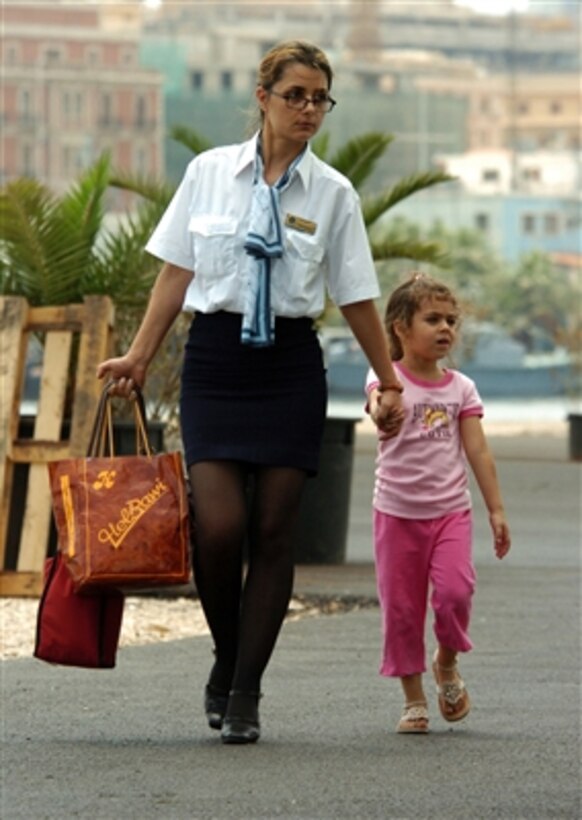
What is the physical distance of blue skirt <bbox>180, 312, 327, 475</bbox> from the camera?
721 centimetres

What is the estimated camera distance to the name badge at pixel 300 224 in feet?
23.5

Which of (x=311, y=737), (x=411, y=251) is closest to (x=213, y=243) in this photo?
(x=311, y=737)

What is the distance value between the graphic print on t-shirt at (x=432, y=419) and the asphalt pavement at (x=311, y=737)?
0.89 m

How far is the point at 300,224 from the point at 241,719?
1389 millimetres

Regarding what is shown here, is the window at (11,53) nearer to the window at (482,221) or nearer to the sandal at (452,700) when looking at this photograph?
the window at (482,221)

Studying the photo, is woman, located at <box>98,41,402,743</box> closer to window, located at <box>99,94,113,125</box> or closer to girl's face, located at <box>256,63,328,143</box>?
girl's face, located at <box>256,63,328,143</box>

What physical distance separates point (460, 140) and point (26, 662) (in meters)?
134

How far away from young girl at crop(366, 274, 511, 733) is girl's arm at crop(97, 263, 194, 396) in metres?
0.65

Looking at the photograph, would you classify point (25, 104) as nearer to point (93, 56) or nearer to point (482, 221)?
point (93, 56)

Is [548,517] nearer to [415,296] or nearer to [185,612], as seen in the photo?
[185,612]

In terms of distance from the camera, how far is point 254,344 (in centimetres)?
709

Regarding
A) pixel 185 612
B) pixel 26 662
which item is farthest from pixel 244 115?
pixel 185 612

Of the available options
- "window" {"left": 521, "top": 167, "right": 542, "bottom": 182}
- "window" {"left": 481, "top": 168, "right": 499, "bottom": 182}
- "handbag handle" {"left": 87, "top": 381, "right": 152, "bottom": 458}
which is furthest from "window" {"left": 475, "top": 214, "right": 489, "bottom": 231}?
"handbag handle" {"left": 87, "top": 381, "right": 152, "bottom": 458}

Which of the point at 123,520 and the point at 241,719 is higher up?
the point at 123,520
